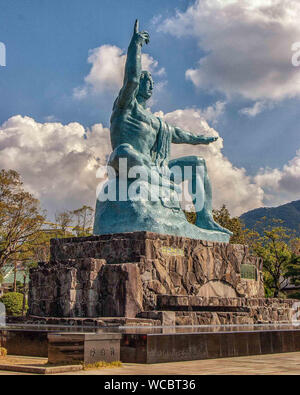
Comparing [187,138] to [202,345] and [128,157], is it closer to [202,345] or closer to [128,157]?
[128,157]

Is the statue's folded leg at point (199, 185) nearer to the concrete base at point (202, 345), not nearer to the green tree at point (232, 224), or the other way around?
the concrete base at point (202, 345)

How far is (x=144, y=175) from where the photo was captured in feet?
47.6

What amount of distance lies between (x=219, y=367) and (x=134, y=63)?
9740mm

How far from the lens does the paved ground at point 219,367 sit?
20.1 ft

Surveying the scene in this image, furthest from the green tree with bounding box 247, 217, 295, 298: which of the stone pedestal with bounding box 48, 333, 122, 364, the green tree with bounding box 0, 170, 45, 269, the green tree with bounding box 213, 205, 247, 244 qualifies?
the stone pedestal with bounding box 48, 333, 122, 364

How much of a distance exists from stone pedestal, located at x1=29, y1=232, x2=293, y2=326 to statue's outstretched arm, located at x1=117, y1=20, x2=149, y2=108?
437 centimetres

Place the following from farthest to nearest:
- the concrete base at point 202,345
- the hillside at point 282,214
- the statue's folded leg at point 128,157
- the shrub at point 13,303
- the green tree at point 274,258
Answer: the hillside at point 282,214 < the green tree at point 274,258 < the shrub at point 13,303 < the statue's folded leg at point 128,157 < the concrete base at point 202,345

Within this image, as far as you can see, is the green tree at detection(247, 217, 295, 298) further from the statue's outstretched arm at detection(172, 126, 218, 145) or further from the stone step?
the stone step

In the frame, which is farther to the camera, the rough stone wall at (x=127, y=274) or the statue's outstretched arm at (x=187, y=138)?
the statue's outstretched arm at (x=187, y=138)

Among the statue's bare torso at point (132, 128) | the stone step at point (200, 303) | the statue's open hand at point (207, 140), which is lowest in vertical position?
the stone step at point (200, 303)

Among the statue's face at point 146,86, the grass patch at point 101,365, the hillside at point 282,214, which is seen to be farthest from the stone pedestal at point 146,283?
the hillside at point 282,214

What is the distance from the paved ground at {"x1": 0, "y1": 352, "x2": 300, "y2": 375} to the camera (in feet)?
20.1
